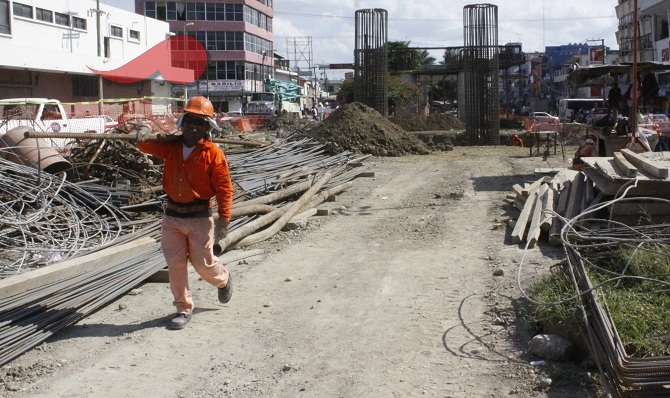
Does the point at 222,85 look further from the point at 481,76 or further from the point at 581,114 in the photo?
the point at 481,76

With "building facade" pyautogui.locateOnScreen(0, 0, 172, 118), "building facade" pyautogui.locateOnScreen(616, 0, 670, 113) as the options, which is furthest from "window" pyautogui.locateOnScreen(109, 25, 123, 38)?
"building facade" pyautogui.locateOnScreen(616, 0, 670, 113)

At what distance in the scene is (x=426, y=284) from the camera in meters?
7.48

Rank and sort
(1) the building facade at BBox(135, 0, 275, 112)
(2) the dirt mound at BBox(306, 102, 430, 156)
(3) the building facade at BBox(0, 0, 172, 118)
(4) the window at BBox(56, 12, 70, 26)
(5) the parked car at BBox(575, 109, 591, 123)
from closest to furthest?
(2) the dirt mound at BBox(306, 102, 430, 156), (3) the building facade at BBox(0, 0, 172, 118), (4) the window at BBox(56, 12, 70, 26), (5) the parked car at BBox(575, 109, 591, 123), (1) the building facade at BBox(135, 0, 275, 112)

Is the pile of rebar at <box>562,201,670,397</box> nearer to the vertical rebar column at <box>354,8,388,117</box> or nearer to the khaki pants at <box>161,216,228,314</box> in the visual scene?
the khaki pants at <box>161,216,228,314</box>

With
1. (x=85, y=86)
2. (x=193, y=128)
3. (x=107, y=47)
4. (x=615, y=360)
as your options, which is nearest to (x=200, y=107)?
(x=193, y=128)

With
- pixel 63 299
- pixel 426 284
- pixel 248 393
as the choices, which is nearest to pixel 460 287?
pixel 426 284

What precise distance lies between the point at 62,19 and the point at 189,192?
3849cm

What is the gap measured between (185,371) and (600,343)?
2.76 metres

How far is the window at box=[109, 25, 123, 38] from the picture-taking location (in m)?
46.5

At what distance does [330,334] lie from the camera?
19.5ft

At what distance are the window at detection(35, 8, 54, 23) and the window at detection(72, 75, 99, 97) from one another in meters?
3.61

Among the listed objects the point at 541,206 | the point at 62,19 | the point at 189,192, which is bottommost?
the point at 541,206

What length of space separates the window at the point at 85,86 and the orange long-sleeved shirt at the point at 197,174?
127 feet

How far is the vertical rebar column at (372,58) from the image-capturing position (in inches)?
1217
